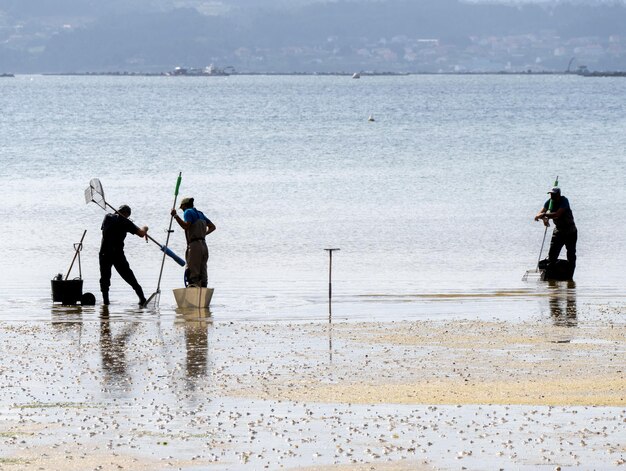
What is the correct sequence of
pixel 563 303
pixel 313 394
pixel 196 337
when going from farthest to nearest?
1. pixel 563 303
2. pixel 196 337
3. pixel 313 394

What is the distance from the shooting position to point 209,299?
2103cm

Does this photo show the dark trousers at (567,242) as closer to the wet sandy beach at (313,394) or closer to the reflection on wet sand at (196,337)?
the wet sandy beach at (313,394)

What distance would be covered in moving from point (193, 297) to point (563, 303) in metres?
5.24

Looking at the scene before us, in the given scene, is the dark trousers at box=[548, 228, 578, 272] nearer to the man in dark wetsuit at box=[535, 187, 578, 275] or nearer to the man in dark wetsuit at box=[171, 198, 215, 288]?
the man in dark wetsuit at box=[535, 187, 578, 275]

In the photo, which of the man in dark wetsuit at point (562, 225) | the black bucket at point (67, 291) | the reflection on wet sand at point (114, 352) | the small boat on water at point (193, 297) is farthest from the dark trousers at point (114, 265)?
the man in dark wetsuit at point (562, 225)

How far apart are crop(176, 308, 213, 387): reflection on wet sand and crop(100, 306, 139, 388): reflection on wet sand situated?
653mm

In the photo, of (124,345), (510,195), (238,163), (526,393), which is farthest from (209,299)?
(238,163)

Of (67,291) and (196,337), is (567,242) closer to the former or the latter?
(67,291)

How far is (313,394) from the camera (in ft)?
45.9

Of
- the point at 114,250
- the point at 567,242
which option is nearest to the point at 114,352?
the point at 114,250

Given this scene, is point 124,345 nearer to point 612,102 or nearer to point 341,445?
point 341,445

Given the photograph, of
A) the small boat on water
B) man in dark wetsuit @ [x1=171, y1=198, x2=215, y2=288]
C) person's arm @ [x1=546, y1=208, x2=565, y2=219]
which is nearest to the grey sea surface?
the small boat on water

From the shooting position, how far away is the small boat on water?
68.5 feet

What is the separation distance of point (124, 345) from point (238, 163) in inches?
1660
